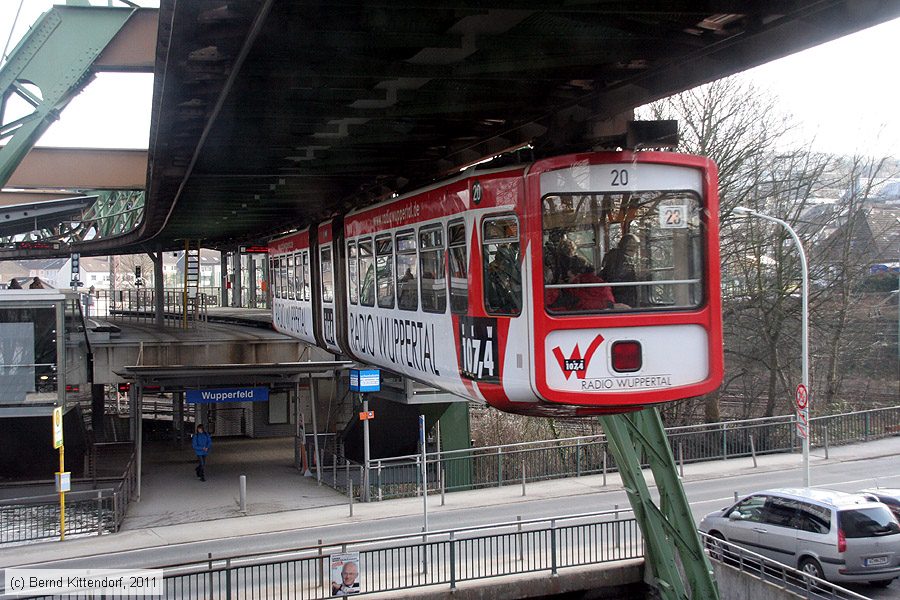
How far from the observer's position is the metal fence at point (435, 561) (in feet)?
42.9

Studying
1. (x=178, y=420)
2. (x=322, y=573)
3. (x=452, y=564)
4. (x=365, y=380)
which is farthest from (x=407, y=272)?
(x=178, y=420)

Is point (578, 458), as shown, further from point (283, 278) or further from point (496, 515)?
point (283, 278)

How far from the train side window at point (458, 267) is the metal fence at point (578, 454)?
37.6ft

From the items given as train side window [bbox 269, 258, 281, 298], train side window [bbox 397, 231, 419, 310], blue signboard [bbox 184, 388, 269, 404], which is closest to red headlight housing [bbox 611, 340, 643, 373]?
train side window [bbox 397, 231, 419, 310]

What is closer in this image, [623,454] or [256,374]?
[623,454]

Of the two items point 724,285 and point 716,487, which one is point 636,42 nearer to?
point 716,487

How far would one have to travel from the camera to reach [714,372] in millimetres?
8203

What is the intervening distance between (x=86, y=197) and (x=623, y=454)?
26970 millimetres

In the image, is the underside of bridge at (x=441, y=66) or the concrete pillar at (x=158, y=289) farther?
the concrete pillar at (x=158, y=289)

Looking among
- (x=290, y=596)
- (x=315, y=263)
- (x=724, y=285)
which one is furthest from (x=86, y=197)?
(x=290, y=596)

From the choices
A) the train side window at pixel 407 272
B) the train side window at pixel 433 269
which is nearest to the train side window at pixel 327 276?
the train side window at pixel 407 272

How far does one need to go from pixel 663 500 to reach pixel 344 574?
439 centimetres

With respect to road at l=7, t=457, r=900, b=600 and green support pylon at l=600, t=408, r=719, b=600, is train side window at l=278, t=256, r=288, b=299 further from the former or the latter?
green support pylon at l=600, t=408, r=719, b=600

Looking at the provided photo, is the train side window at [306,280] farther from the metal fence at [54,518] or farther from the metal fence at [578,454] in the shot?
the metal fence at [54,518]
